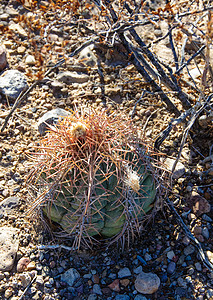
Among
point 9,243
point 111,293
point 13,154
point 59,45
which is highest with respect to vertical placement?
point 59,45

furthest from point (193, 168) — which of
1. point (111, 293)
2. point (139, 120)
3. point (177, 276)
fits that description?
point (111, 293)

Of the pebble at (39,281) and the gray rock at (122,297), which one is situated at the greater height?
the pebble at (39,281)

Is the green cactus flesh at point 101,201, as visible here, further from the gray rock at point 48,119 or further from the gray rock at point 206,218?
the gray rock at point 48,119

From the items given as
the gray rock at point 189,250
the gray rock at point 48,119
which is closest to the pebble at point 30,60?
the gray rock at point 48,119

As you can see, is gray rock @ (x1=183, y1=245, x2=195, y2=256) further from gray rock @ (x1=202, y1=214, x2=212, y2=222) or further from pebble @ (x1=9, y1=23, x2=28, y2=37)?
pebble @ (x1=9, y1=23, x2=28, y2=37)

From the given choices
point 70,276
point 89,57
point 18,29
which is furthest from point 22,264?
point 18,29

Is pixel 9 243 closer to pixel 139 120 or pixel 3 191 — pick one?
pixel 3 191
